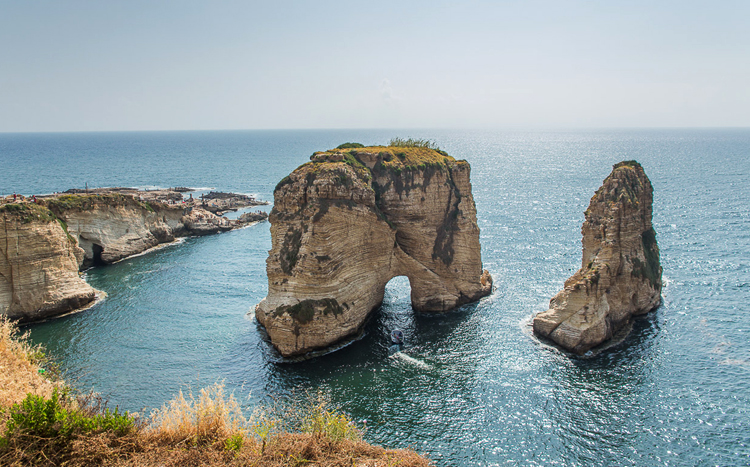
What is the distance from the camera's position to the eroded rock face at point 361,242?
3891 cm

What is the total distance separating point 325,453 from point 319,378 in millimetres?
16664

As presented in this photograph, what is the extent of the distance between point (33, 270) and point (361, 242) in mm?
33641

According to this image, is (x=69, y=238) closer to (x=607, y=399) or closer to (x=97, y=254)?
(x=97, y=254)

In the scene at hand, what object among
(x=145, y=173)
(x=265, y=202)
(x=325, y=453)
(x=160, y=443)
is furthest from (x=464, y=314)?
(x=145, y=173)

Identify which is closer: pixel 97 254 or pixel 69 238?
pixel 69 238

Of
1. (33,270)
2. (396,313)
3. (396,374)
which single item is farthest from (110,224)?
(396,374)

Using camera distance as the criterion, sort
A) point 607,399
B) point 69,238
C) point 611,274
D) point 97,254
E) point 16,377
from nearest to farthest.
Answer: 1. point 16,377
2. point 607,399
3. point 611,274
4. point 69,238
5. point 97,254

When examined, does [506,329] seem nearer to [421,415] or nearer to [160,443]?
[421,415]

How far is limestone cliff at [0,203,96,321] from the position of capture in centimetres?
4609

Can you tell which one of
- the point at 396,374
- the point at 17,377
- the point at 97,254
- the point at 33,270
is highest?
the point at 17,377

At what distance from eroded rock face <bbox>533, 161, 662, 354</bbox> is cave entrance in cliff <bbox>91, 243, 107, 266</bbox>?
5731 centimetres

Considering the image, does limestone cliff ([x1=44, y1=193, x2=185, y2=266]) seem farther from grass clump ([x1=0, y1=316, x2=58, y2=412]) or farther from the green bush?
the green bush

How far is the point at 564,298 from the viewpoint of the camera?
1569 inches

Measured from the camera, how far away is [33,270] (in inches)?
1858
